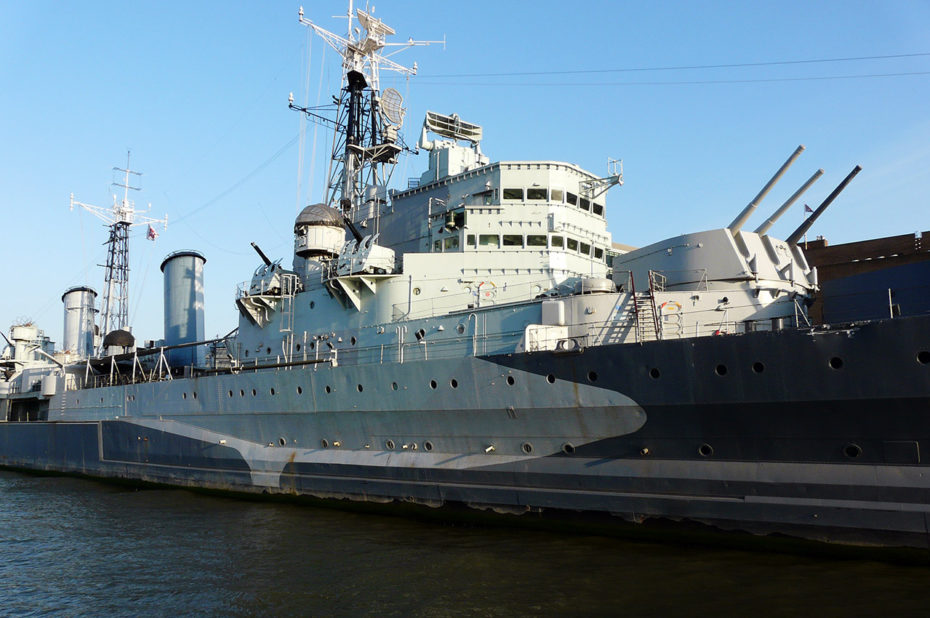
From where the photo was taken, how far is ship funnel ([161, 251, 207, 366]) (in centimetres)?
2550

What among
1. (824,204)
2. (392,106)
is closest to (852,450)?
(824,204)

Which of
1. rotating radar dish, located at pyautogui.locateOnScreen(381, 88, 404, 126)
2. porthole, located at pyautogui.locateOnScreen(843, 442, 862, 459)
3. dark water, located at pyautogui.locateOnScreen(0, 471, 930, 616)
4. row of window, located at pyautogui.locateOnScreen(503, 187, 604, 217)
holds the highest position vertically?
rotating radar dish, located at pyautogui.locateOnScreen(381, 88, 404, 126)

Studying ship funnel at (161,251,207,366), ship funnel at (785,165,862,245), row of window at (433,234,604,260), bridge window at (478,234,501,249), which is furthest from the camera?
ship funnel at (161,251,207,366)

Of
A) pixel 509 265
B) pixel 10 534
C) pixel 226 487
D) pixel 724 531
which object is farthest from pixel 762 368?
pixel 10 534

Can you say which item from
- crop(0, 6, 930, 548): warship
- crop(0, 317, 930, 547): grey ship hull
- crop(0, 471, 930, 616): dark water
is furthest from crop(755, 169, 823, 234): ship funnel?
crop(0, 471, 930, 616): dark water

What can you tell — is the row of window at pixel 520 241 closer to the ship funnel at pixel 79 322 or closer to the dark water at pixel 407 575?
the dark water at pixel 407 575

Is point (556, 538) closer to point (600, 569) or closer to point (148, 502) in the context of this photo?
point (600, 569)

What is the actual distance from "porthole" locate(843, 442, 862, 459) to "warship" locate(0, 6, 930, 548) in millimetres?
48

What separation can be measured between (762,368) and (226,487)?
46.1 ft

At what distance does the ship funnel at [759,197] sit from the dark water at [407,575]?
Answer: 5951 mm

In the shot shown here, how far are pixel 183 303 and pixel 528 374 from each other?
18.2 metres

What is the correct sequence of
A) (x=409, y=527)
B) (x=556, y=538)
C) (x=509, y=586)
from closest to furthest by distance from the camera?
(x=509, y=586)
(x=556, y=538)
(x=409, y=527)

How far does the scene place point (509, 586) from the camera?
9.25m

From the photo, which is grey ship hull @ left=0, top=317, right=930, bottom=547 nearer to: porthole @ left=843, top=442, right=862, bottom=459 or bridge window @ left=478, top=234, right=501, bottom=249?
porthole @ left=843, top=442, right=862, bottom=459
